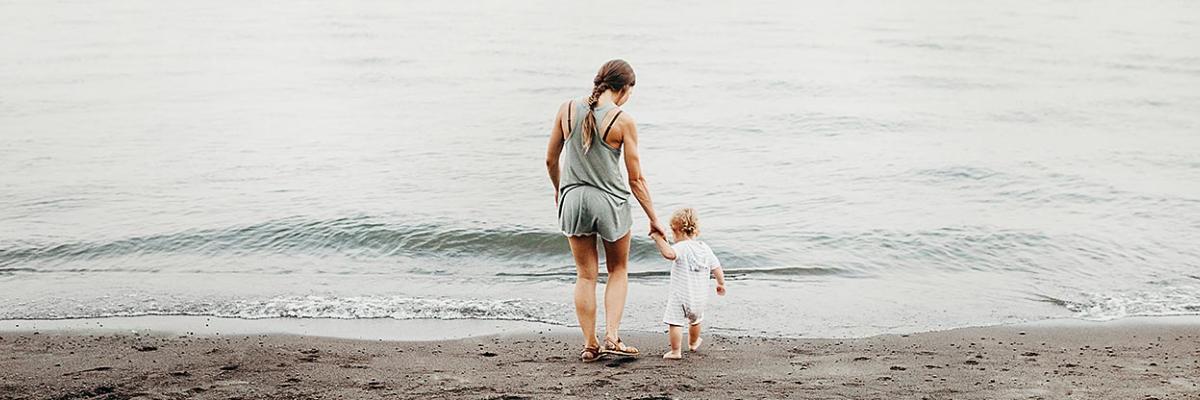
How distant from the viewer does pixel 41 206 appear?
12.2 metres

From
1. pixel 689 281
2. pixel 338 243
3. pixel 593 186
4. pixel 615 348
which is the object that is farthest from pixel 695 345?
pixel 338 243

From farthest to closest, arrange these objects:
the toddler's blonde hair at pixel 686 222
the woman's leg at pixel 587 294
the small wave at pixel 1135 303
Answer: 1. the small wave at pixel 1135 303
2. the toddler's blonde hair at pixel 686 222
3. the woman's leg at pixel 587 294

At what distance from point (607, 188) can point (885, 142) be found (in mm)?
11074

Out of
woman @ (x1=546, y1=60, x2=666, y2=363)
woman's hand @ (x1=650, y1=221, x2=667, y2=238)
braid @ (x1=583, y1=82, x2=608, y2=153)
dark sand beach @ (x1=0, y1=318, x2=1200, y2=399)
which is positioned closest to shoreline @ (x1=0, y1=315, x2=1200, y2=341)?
dark sand beach @ (x1=0, y1=318, x2=1200, y2=399)

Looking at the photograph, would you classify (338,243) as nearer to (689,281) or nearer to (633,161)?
(689,281)

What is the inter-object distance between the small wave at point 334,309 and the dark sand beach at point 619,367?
65 cm

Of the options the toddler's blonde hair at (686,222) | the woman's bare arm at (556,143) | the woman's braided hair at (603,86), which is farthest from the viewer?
the toddler's blonde hair at (686,222)

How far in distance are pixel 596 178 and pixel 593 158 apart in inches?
3.9

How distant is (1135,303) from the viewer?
8055 millimetres

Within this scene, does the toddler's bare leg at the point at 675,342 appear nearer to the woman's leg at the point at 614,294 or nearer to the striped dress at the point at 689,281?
the striped dress at the point at 689,281

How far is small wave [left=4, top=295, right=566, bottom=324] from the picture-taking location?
7.80m

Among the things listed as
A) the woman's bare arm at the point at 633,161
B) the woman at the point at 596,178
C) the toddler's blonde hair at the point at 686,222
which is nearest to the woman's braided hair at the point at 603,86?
the woman at the point at 596,178

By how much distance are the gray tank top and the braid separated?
0.06 feet

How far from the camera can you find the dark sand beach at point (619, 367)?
5199 millimetres
